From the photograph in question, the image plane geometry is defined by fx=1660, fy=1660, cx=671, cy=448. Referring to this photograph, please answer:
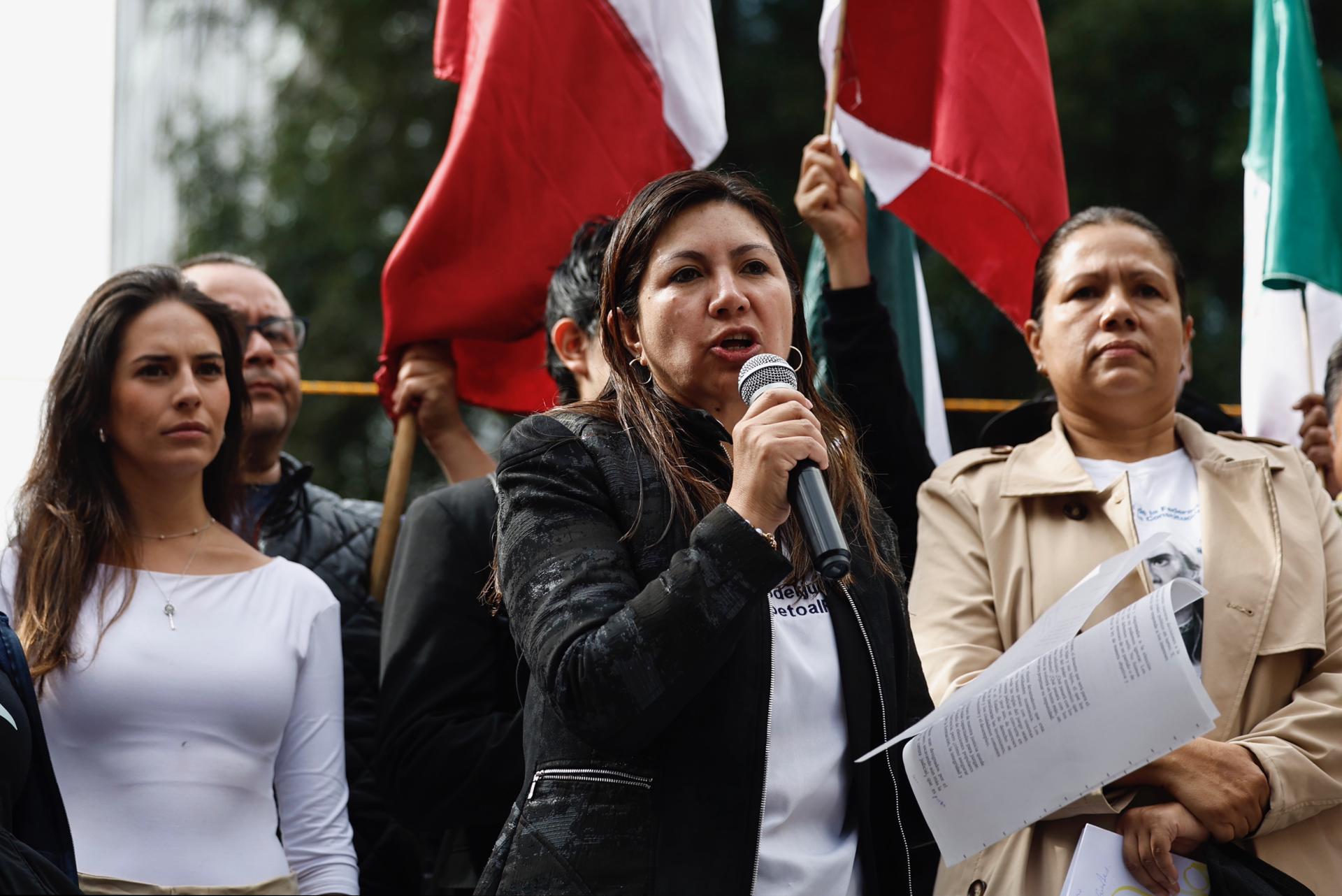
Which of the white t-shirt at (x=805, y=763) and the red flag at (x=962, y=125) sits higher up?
the red flag at (x=962, y=125)

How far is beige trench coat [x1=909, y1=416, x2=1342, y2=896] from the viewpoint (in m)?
2.90

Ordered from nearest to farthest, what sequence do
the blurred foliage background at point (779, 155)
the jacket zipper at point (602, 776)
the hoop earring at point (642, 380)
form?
the jacket zipper at point (602, 776) → the hoop earring at point (642, 380) → the blurred foliage background at point (779, 155)

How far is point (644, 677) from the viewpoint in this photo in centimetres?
212

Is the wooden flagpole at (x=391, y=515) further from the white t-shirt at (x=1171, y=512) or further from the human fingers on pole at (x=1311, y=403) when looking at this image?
the human fingers on pole at (x=1311, y=403)

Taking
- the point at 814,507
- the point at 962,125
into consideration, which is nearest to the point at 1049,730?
the point at 814,507

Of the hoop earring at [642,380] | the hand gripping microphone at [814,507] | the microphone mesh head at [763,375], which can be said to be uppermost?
the microphone mesh head at [763,375]

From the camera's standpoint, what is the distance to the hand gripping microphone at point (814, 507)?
2.12m

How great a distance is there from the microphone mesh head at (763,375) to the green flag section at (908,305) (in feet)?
7.30

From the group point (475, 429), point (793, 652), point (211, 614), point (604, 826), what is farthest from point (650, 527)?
point (475, 429)

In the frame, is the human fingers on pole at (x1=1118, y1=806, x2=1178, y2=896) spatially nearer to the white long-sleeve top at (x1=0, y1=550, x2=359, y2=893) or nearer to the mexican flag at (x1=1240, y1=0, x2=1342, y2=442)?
the white long-sleeve top at (x1=0, y1=550, x2=359, y2=893)

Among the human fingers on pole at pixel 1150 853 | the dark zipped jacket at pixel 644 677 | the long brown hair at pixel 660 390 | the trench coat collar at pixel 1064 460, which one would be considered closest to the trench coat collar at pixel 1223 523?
the trench coat collar at pixel 1064 460

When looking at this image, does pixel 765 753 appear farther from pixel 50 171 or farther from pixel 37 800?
pixel 50 171

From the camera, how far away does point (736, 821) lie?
2.23 meters

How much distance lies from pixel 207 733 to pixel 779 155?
334 inches
